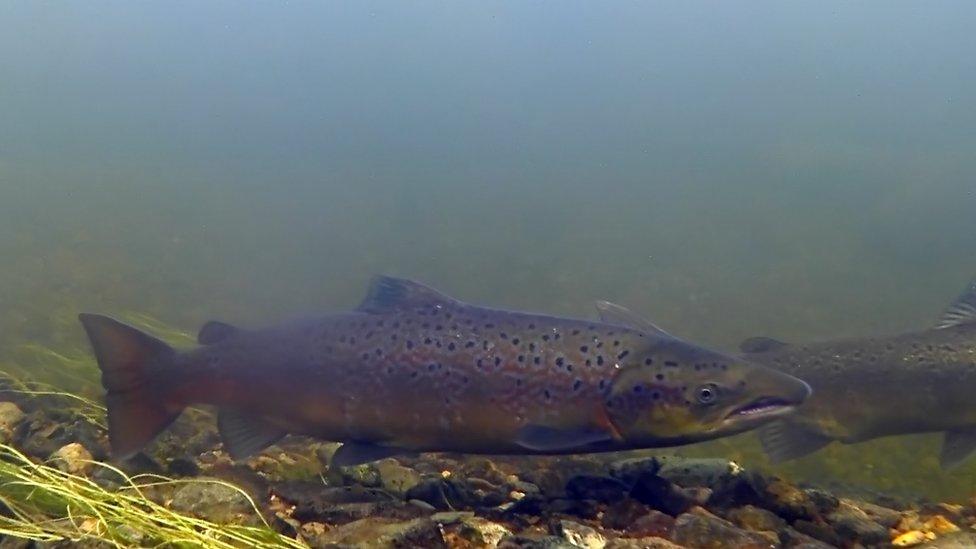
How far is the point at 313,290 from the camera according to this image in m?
14.4

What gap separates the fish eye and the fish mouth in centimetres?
10

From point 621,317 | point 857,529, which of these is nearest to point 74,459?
point 621,317

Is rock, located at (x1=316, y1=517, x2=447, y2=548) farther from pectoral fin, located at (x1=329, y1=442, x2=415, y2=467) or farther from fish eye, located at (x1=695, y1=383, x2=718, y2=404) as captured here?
fish eye, located at (x1=695, y1=383, x2=718, y2=404)

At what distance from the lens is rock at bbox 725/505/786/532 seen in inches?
126

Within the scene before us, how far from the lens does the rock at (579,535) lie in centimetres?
271

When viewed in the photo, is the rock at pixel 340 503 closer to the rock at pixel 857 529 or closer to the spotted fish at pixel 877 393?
the rock at pixel 857 529

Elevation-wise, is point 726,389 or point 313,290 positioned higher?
point 726,389

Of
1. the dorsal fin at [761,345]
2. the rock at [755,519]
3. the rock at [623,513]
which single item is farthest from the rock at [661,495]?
the dorsal fin at [761,345]

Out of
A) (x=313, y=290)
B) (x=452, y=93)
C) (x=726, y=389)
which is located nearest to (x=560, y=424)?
(x=726, y=389)

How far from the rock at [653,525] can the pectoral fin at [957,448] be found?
333 centimetres

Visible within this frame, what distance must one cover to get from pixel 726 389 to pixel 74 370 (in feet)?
18.7

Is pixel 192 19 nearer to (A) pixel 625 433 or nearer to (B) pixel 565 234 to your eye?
(B) pixel 565 234

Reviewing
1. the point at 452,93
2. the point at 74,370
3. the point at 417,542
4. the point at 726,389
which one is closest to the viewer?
the point at 417,542

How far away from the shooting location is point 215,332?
13.5ft
